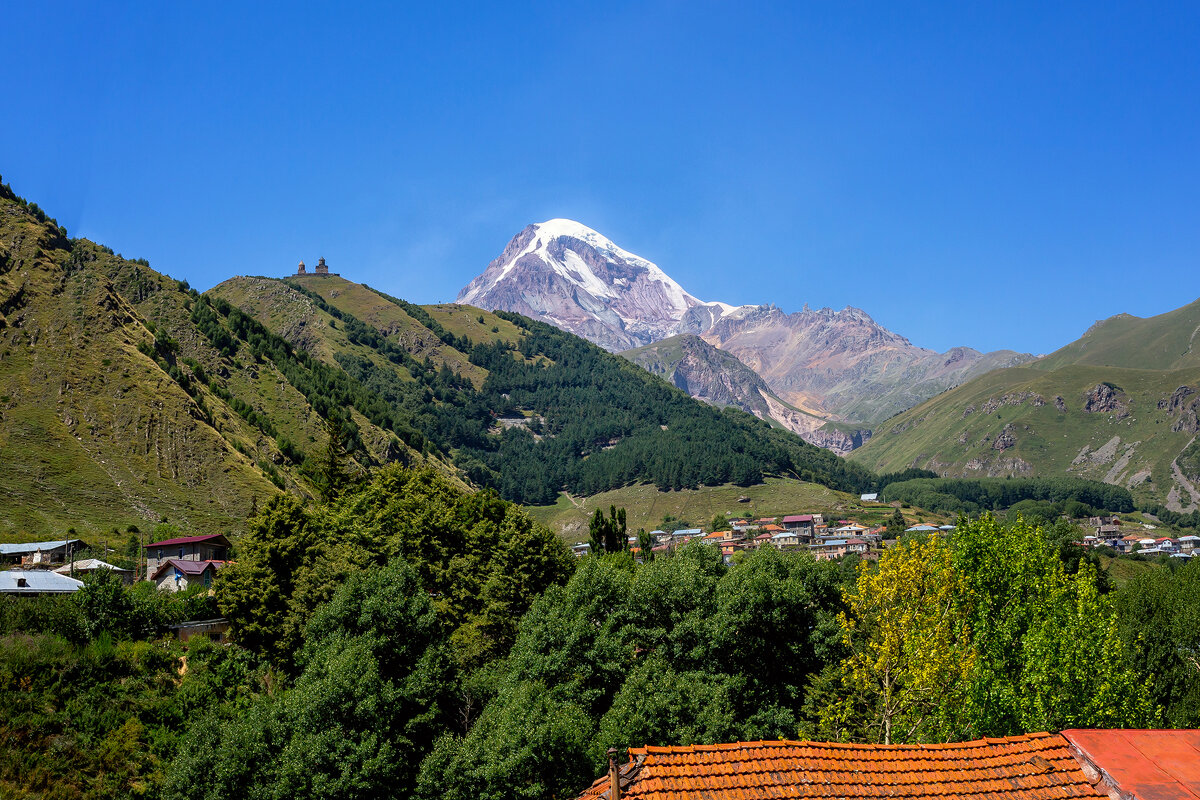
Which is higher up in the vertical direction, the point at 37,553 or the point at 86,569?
the point at 37,553

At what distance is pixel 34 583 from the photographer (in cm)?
4981

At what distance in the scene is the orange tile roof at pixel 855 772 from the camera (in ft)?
52.6

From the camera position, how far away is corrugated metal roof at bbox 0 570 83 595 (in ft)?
160

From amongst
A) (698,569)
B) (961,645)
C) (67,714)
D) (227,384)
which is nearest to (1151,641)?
(961,645)

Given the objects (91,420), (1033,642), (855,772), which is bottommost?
(855,772)

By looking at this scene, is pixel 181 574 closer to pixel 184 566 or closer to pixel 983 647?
pixel 184 566

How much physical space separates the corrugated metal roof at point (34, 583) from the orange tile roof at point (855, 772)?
1810 inches

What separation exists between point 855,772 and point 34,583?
51296 mm

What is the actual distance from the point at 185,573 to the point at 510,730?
42.6 metres

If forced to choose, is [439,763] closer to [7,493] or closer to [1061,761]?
[1061,761]

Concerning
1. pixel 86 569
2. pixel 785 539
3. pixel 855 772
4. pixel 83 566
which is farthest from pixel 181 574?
pixel 785 539

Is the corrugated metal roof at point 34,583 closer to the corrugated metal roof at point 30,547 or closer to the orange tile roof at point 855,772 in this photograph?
the corrugated metal roof at point 30,547

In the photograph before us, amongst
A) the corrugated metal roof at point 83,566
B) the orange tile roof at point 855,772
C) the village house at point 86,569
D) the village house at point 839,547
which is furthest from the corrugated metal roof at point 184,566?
the village house at point 839,547

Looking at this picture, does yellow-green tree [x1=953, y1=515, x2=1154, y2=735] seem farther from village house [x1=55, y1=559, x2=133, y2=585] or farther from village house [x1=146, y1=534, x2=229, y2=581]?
village house [x1=146, y1=534, x2=229, y2=581]
